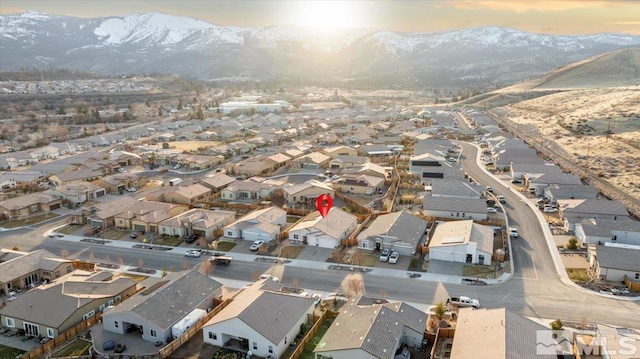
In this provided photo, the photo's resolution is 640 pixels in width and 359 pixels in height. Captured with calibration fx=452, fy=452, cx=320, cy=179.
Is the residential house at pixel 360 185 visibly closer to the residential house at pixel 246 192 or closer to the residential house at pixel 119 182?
the residential house at pixel 246 192

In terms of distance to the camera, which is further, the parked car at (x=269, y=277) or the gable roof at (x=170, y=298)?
the parked car at (x=269, y=277)

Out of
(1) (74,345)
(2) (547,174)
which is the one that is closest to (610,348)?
(1) (74,345)

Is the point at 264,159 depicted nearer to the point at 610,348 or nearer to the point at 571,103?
the point at 610,348

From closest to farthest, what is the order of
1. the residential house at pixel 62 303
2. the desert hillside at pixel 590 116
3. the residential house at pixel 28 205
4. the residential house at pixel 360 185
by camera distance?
the residential house at pixel 62 303 < the residential house at pixel 28 205 < the residential house at pixel 360 185 < the desert hillside at pixel 590 116

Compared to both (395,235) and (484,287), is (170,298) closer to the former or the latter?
(395,235)

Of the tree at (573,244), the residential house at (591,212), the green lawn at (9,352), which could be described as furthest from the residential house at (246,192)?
the tree at (573,244)

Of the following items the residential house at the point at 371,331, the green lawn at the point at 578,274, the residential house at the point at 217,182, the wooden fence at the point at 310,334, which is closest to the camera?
the residential house at the point at 371,331

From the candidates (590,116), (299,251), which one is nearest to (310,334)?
(299,251)
